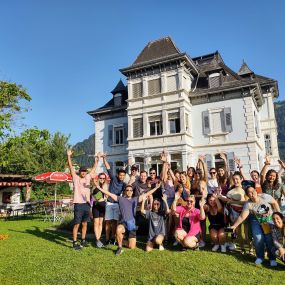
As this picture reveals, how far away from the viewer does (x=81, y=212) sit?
717 cm

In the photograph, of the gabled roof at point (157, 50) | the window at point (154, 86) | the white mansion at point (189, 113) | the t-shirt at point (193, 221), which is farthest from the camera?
the gabled roof at point (157, 50)

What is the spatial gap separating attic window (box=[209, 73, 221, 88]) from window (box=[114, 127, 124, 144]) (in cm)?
900

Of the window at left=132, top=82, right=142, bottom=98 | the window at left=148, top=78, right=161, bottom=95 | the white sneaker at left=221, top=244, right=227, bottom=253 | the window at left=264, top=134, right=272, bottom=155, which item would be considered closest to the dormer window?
the window at left=132, top=82, right=142, bottom=98

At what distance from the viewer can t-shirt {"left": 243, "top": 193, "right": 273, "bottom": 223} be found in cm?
568

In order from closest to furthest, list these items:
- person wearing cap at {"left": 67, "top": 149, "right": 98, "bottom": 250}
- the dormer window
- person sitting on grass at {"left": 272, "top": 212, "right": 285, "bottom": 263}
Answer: person sitting on grass at {"left": 272, "top": 212, "right": 285, "bottom": 263} < person wearing cap at {"left": 67, "top": 149, "right": 98, "bottom": 250} < the dormer window

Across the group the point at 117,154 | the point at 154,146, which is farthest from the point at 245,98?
the point at 117,154

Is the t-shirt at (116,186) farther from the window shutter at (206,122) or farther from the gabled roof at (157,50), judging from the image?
the gabled roof at (157,50)

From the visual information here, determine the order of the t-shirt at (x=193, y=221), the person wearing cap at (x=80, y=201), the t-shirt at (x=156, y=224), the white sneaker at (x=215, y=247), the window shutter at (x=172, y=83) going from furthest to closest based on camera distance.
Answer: the window shutter at (x=172, y=83) < the person wearing cap at (x=80, y=201) < the t-shirt at (x=156, y=224) < the t-shirt at (x=193, y=221) < the white sneaker at (x=215, y=247)

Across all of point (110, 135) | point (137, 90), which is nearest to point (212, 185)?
point (137, 90)

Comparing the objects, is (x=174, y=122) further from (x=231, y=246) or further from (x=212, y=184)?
(x=231, y=246)

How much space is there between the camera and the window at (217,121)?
22500mm

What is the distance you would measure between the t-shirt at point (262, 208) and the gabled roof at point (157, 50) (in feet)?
66.1

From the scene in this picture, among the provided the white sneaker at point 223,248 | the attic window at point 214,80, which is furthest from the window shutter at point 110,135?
the white sneaker at point 223,248

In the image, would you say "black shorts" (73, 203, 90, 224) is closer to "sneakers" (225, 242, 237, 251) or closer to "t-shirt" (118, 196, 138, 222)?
"t-shirt" (118, 196, 138, 222)
